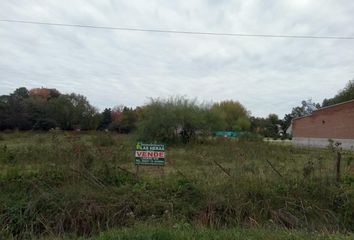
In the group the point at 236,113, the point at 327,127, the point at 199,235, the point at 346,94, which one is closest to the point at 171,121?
the point at 327,127

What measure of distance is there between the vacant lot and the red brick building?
1448 inches

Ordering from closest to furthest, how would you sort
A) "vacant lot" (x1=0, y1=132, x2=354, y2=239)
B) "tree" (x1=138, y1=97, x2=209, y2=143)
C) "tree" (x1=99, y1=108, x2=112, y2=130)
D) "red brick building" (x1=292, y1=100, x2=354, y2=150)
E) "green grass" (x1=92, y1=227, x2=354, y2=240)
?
1. "green grass" (x1=92, y1=227, x2=354, y2=240)
2. "vacant lot" (x1=0, y1=132, x2=354, y2=239)
3. "tree" (x1=138, y1=97, x2=209, y2=143)
4. "red brick building" (x1=292, y1=100, x2=354, y2=150)
5. "tree" (x1=99, y1=108, x2=112, y2=130)

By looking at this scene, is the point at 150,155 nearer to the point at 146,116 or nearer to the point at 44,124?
the point at 146,116

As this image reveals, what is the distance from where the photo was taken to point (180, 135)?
135 feet

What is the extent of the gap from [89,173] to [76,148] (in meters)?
1.12

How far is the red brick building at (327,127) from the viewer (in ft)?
156

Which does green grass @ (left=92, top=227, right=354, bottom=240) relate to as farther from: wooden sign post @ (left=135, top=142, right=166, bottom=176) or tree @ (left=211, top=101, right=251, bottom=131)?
tree @ (left=211, top=101, right=251, bottom=131)

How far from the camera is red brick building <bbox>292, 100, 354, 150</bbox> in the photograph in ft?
156

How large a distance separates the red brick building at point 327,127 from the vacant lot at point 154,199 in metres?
36.8

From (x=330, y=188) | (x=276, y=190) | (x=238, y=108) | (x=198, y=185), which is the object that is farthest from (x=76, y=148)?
(x=238, y=108)

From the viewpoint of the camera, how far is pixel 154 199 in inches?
330

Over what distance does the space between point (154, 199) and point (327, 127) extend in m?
50.1

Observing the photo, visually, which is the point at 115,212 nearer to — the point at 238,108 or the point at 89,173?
the point at 89,173

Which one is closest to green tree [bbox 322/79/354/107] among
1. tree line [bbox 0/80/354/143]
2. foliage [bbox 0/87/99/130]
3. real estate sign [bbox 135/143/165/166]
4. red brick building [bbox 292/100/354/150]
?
tree line [bbox 0/80/354/143]
